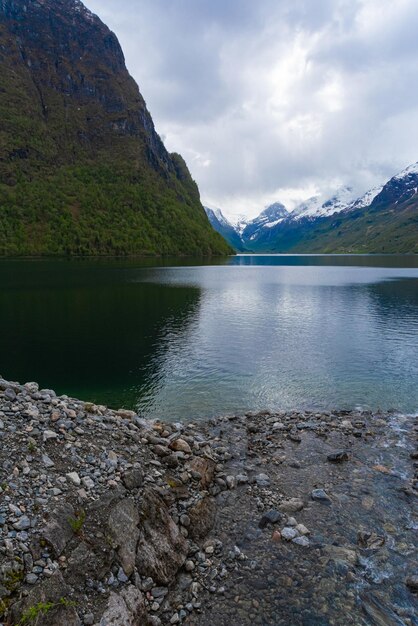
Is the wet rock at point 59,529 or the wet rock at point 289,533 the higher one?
the wet rock at point 59,529

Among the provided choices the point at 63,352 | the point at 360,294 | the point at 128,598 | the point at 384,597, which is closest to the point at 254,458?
the point at 384,597

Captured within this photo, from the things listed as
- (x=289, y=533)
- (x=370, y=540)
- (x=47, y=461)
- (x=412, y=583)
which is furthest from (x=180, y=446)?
(x=412, y=583)

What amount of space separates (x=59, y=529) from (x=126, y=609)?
305 cm

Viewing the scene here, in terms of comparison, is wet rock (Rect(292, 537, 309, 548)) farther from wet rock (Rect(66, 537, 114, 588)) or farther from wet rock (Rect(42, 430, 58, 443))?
wet rock (Rect(42, 430, 58, 443))

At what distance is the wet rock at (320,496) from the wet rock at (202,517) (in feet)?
15.3

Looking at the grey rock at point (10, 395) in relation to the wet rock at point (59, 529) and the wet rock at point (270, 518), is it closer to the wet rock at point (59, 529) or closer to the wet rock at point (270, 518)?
the wet rock at point (59, 529)

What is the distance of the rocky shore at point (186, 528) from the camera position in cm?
1073

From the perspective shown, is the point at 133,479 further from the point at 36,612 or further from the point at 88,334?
the point at 88,334

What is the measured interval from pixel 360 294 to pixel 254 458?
278 ft

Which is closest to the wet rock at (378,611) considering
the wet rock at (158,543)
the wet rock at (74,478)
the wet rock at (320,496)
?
the wet rock at (320,496)

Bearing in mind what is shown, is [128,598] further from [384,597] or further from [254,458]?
[254,458]

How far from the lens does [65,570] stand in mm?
10672

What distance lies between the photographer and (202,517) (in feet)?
→ 48.9

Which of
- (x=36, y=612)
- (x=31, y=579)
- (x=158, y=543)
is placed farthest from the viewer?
(x=158, y=543)
